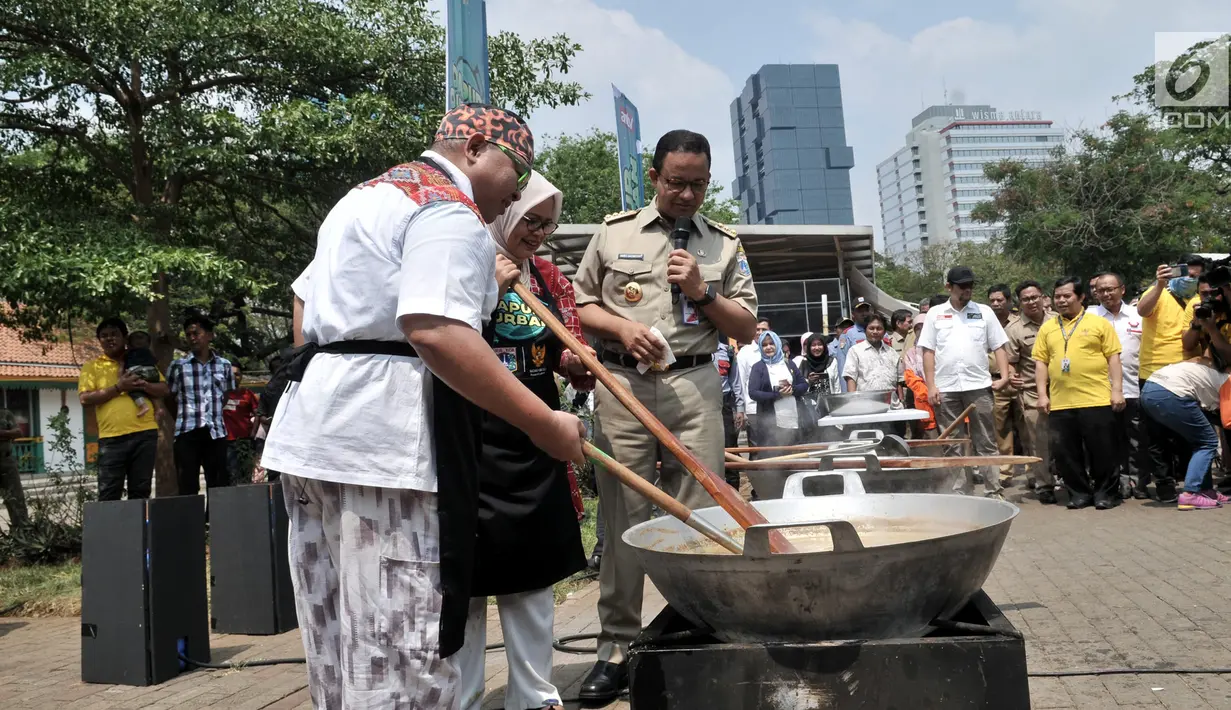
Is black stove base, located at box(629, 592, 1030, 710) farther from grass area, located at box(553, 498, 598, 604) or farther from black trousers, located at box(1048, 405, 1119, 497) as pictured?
black trousers, located at box(1048, 405, 1119, 497)

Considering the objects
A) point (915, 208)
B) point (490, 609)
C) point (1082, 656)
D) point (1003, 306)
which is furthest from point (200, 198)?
point (915, 208)

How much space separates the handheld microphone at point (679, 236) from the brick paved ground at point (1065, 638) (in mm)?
1603

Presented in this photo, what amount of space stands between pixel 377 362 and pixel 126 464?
725 centimetres

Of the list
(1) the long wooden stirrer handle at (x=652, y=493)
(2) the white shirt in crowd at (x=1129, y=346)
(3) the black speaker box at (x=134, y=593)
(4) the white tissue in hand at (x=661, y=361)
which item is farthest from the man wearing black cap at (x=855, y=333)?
(1) the long wooden stirrer handle at (x=652, y=493)

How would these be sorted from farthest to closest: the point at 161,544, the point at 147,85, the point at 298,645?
the point at 147,85, the point at 298,645, the point at 161,544

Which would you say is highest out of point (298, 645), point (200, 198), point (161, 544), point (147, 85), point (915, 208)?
point (915, 208)

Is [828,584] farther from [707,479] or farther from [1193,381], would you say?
[1193,381]

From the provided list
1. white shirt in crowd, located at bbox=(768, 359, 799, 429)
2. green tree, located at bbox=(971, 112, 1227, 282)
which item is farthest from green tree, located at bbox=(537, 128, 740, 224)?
white shirt in crowd, located at bbox=(768, 359, 799, 429)

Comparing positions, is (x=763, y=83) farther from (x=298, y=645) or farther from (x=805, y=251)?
(x=298, y=645)

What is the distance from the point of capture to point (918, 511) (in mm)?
2834

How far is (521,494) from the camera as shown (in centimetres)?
316

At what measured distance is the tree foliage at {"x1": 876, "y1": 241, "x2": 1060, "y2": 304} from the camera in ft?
179

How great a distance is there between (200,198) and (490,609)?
8817mm

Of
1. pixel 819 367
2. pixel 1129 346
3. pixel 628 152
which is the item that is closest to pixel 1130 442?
pixel 1129 346
